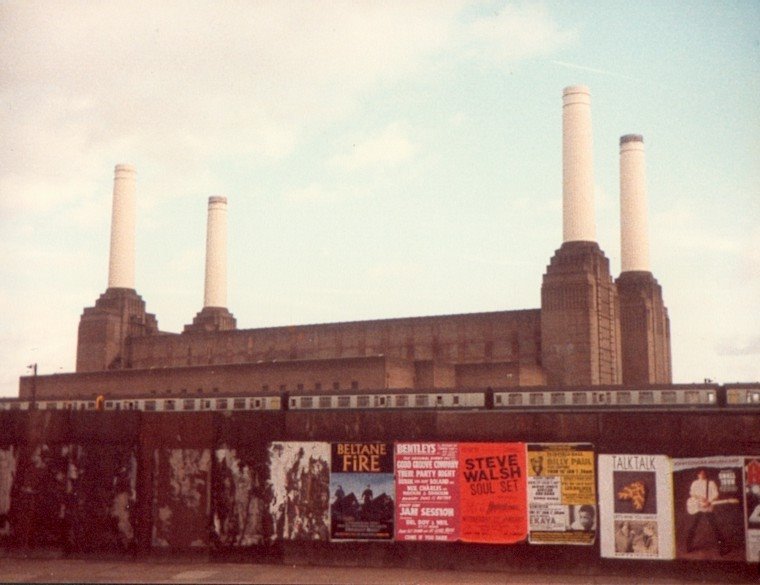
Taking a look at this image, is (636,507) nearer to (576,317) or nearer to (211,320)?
(576,317)

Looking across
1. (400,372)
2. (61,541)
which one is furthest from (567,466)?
(400,372)

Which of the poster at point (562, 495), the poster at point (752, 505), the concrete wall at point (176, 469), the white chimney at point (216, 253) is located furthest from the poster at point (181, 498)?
the white chimney at point (216, 253)

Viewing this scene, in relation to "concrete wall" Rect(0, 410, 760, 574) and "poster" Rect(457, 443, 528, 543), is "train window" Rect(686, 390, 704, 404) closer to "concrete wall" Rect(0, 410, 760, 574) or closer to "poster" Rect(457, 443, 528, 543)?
"concrete wall" Rect(0, 410, 760, 574)

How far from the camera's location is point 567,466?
18.0 m

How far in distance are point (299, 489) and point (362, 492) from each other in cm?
141

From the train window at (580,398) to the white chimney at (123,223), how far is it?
59936 millimetres

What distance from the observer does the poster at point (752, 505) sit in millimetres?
16922

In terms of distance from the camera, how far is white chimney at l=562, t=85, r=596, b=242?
6775 cm

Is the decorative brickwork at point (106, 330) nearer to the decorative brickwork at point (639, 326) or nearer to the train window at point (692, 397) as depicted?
the decorative brickwork at point (639, 326)

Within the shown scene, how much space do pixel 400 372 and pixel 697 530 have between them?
51.4 meters

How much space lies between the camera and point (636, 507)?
57.8 ft

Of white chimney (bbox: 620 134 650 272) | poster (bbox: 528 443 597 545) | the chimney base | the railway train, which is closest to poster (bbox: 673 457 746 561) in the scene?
poster (bbox: 528 443 597 545)

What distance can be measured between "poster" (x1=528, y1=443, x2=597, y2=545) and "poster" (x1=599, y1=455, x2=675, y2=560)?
274 mm

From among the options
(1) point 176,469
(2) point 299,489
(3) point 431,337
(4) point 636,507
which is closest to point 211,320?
(3) point 431,337
